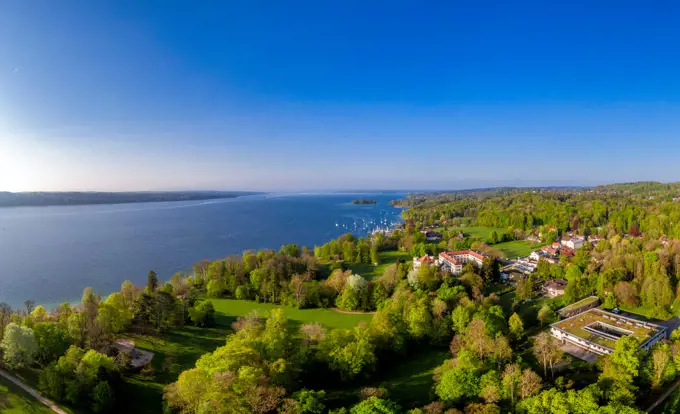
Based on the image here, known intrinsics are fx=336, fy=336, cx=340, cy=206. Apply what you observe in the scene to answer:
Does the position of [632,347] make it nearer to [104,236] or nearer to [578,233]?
[578,233]

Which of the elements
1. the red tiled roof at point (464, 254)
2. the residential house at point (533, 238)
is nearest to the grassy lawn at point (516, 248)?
the residential house at point (533, 238)

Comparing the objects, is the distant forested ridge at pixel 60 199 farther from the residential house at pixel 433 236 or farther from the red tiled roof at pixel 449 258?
the red tiled roof at pixel 449 258

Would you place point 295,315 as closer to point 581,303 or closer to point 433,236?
point 581,303

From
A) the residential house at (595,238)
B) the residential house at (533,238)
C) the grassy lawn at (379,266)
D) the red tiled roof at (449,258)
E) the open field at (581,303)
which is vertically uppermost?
the red tiled roof at (449,258)

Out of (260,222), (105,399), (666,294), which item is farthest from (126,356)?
(260,222)

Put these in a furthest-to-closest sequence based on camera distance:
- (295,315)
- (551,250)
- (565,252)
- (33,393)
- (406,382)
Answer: (551,250) → (565,252) → (295,315) → (406,382) → (33,393)

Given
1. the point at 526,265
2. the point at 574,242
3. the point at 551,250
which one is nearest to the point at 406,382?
the point at 526,265
